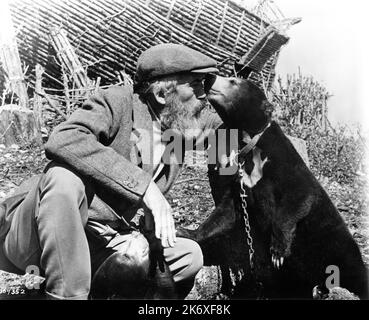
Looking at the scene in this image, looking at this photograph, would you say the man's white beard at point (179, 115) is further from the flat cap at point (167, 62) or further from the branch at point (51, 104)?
the branch at point (51, 104)

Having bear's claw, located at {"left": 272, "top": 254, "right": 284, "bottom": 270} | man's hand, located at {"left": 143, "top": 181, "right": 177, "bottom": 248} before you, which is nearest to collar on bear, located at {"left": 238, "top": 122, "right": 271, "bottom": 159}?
bear's claw, located at {"left": 272, "top": 254, "right": 284, "bottom": 270}

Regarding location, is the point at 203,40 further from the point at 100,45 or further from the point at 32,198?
the point at 32,198

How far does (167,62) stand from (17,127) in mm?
1613

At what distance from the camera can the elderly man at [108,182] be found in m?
2.03

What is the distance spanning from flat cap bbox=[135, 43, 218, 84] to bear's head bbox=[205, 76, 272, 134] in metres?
0.39

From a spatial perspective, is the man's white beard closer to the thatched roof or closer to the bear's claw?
the bear's claw

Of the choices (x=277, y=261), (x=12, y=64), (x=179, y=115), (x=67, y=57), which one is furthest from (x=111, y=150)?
(x=67, y=57)

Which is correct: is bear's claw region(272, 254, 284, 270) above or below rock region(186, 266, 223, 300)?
above

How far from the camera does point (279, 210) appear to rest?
2898mm

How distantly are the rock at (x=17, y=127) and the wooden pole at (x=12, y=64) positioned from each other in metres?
0.13

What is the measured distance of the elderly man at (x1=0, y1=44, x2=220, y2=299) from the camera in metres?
2.03

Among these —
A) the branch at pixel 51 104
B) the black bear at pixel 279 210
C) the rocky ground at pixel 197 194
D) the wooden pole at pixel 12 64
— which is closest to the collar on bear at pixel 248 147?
the black bear at pixel 279 210
